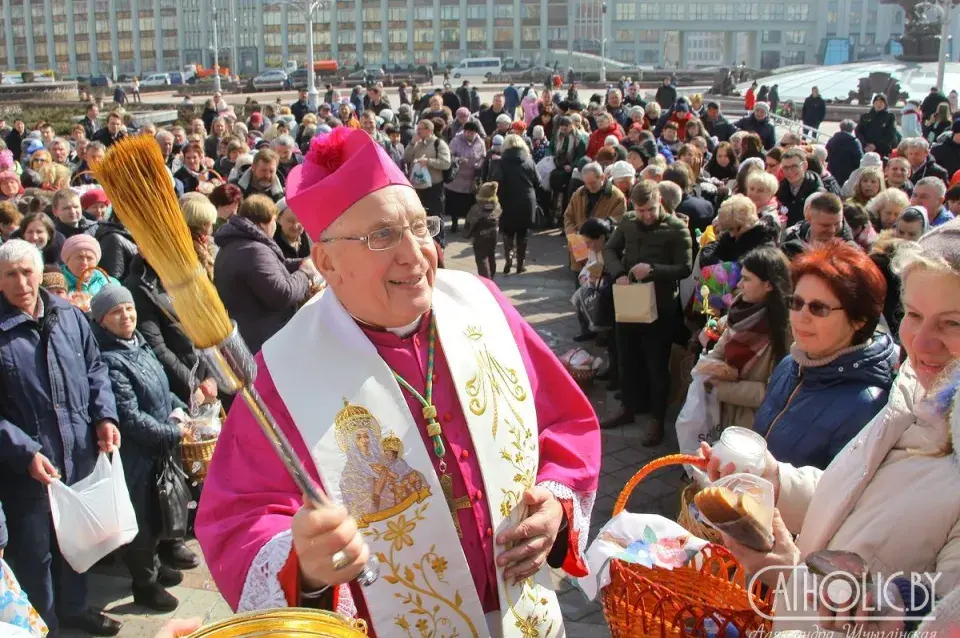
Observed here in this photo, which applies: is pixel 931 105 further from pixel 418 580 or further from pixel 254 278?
pixel 418 580

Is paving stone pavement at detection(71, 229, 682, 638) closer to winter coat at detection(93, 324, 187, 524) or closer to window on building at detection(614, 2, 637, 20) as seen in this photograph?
winter coat at detection(93, 324, 187, 524)

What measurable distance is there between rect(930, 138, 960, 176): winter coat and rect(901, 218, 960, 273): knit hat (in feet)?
30.3

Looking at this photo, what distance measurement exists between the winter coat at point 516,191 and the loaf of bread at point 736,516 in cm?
833

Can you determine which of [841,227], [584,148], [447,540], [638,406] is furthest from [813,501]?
[584,148]

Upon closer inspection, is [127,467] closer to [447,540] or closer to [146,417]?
[146,417]

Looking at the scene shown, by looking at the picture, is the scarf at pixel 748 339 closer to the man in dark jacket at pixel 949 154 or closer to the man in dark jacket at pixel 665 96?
the man in dark jacket at pixel 949 154

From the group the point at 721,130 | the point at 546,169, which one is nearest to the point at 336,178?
the point at 546,169

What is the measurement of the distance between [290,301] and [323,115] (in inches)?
431

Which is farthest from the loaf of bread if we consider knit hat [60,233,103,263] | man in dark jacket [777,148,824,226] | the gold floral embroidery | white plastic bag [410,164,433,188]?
white plastic bag [410,164,433,188]

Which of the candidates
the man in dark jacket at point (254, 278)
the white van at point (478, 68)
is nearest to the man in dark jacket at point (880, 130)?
the man in dark jacket at point (254, 278)

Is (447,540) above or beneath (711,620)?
above

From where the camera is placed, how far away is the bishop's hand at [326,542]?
5.45 feet

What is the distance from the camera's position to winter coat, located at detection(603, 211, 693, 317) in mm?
6242

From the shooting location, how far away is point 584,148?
12.3m
